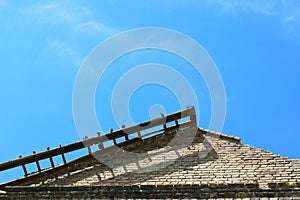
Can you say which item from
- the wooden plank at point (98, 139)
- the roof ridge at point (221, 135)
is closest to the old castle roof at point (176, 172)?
the roof ridge at point (221, 135)

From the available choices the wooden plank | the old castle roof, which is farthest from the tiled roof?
the wooden plank

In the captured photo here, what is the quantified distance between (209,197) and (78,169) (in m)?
5.53

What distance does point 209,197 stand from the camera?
1055cm

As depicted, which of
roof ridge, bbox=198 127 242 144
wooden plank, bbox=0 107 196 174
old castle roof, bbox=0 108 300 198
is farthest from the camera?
roof ridge, bbox=198 127 242 144

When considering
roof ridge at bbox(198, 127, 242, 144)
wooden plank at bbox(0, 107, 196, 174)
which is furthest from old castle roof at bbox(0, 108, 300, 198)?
wooden plank at bbox(0, 107, 196, 174)

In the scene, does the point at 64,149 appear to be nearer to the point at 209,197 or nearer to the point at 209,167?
the point at 209,167

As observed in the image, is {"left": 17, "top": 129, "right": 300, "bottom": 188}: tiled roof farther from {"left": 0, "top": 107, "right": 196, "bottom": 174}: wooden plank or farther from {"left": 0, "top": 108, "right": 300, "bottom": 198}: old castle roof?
{"left": 0, "top": 107, "right": 196, "bottom": 174}: wooden plank

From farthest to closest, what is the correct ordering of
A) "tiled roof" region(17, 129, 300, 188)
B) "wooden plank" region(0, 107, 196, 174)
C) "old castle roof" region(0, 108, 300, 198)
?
1. "wooden plank" region(0, 107, 196, 174)
2. "tiled roof" region(17, 129, 300, 188)
3. "old castle roof" region(0, 108, 300, 198)

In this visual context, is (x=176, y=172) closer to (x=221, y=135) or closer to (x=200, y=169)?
(x=200, y=169)

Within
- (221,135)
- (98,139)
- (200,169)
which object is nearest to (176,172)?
(200,169)

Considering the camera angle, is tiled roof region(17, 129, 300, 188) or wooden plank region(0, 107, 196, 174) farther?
wooden plank region(0, 107, 196, 174)

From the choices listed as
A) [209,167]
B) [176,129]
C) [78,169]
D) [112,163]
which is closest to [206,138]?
[176,129]

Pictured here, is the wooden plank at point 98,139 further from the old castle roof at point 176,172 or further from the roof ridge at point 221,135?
the roof ridge at point 221,135

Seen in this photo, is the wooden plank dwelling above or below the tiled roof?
above
